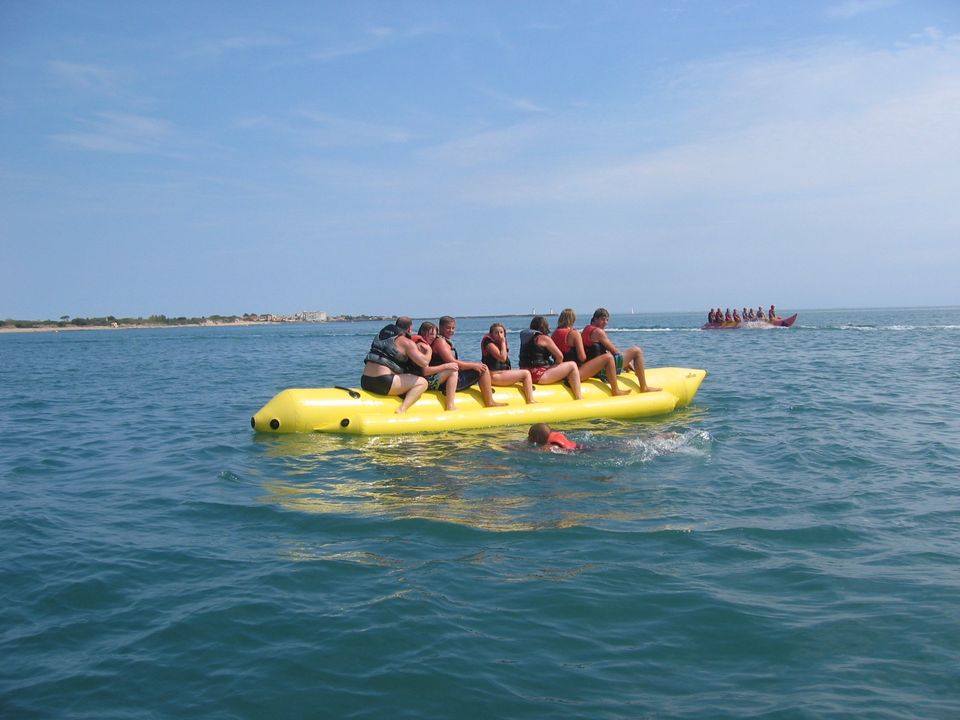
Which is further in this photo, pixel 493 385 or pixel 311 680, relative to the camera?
pixel 493 385

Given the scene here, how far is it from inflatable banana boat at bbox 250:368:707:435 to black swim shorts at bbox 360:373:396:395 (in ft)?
0.24

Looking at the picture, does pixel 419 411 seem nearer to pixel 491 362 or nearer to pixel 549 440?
pixel 491 362

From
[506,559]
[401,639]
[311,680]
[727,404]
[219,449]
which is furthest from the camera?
[727,404]

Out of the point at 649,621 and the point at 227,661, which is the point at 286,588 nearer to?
Result: the point at 227,661

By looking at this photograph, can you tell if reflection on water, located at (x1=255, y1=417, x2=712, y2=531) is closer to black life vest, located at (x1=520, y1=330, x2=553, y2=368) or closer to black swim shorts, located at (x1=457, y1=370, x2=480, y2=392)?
black swim shorts, located at (x1=457, y1=370, x2=480, y2=392)

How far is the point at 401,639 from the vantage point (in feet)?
11.4

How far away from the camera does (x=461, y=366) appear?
29.8ft

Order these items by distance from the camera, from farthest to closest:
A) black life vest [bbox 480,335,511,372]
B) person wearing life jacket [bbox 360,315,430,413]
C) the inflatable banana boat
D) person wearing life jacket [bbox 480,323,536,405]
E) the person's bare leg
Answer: black life vest [bbox 480,335,511,372] → person wearing life jacket [bbox 480,323,536,405] → the person's bare leg → person wearing life jacket [bbox 360,315,430,413] → the inflatable banana boat

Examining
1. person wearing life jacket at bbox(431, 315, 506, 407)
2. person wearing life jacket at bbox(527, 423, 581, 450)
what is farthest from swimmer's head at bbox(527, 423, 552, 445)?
person wearing life jacket at bbox(431, 315, 506, 407)

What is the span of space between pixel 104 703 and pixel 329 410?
555 centimetres

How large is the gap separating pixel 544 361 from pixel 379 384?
92.2 inches

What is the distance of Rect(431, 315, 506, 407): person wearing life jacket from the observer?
29.0 feet

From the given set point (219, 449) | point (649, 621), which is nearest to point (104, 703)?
point (649, 621)

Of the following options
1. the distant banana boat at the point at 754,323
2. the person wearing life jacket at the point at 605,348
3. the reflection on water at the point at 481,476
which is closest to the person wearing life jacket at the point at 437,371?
the reflection on water at the point at 481,476
